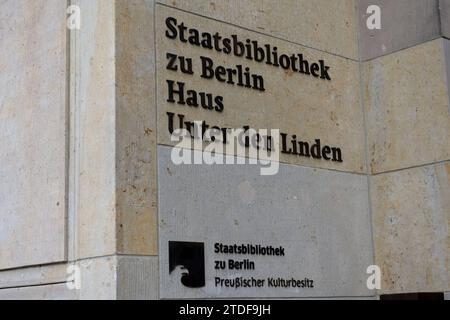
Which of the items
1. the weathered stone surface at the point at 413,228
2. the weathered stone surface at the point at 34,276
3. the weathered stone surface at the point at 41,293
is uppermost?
the weathered stone surface at the point at 413,228

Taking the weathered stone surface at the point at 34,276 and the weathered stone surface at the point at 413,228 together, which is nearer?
the weathered stone surface at the point at 34,276

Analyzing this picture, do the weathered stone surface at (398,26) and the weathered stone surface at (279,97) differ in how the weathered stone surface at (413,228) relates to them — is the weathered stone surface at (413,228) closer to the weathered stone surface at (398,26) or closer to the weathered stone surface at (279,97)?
the weathered stone surface at (279,97)

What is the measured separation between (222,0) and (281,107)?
0.92 m

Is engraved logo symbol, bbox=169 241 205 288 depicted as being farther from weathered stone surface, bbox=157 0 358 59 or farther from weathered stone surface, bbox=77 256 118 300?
weathered stone surface, bbox=157 0 358 59

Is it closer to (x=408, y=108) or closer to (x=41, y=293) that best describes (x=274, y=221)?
(x=408, y=108)

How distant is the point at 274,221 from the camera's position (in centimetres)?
570

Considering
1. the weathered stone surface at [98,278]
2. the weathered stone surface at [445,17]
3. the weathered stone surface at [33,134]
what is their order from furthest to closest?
the weathered stone surface at [445,17]
the weathered stone surface at [33,134]
the weathered stone surface at [98,278]

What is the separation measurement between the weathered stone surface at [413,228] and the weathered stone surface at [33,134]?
2.56 metres

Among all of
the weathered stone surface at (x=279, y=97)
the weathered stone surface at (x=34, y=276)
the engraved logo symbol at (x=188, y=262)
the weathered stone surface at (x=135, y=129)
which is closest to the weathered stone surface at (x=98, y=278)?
the weathered stone surface at (x=135, y=129)

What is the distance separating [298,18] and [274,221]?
5.56 feet

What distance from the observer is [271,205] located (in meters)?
5.72

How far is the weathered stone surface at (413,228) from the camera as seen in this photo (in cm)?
589
